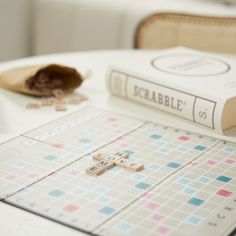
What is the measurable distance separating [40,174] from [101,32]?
1.42m

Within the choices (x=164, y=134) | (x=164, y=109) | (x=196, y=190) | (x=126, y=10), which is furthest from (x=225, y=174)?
(x=126, y=10)

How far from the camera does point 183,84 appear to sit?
1054mm

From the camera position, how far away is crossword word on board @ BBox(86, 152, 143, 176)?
2.71 ft

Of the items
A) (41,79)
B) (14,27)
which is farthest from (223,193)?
(14,27)

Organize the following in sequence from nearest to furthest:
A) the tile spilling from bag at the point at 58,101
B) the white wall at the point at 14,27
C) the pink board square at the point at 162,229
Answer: the pink board square at the point at 162,229, the tile spilling from bag at the point at 58,101, the white wall at the point at 14,27

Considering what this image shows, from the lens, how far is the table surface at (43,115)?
70cm

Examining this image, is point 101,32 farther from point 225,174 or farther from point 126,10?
point 225,174

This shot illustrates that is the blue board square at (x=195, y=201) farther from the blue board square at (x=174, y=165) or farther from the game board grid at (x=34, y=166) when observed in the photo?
the game board grid at (x=34, y=166)

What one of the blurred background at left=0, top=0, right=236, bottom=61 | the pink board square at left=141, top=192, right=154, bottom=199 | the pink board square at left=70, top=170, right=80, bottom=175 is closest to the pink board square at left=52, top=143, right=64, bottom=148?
the pink board square at left=70, top=170, right=80, bottom=175

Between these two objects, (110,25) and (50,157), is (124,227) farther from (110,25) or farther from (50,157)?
(110,25)

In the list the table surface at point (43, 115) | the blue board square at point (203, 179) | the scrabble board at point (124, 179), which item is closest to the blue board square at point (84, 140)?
the scrabble board at point (124, 179)

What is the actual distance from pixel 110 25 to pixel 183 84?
115 cm

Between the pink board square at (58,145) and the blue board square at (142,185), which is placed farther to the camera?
the pink board square at (58,145)

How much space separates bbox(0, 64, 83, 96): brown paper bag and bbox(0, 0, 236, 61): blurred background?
1.84ft
